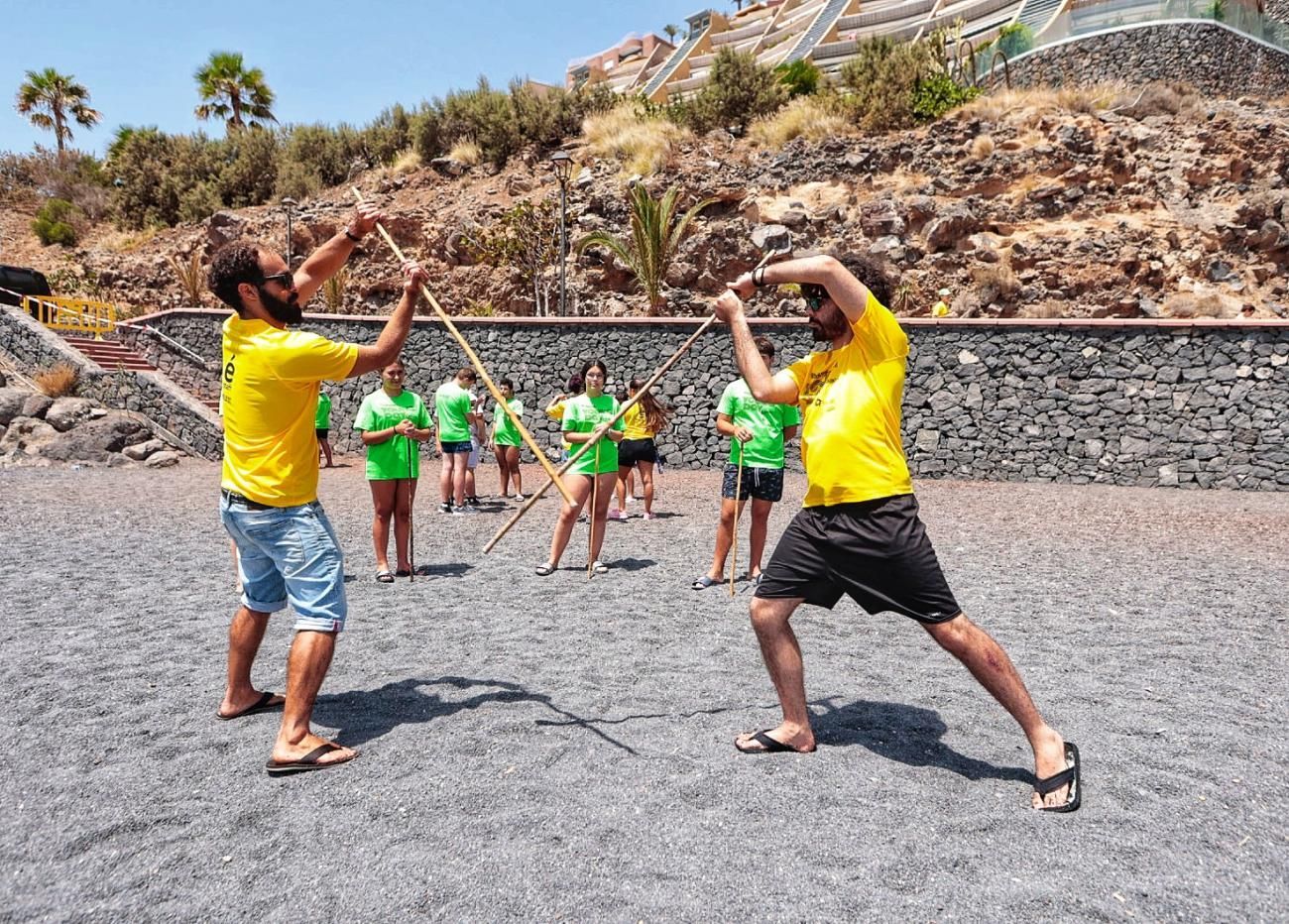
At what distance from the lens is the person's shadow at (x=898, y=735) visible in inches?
120

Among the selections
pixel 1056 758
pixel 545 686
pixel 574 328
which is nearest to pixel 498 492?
pixel 574 328

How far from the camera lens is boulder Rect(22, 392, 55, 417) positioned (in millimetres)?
15055

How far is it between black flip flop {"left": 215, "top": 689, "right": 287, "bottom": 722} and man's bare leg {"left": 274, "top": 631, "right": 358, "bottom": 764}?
1.60 feet

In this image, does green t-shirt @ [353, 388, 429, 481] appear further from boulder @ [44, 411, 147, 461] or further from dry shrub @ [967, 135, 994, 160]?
dry shrub @ [967, 135, 994, 160]

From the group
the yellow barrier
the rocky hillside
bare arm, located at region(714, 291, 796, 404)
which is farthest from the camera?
the yellow barrier

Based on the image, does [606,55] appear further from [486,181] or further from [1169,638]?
[1169,638]

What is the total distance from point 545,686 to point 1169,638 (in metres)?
3.63

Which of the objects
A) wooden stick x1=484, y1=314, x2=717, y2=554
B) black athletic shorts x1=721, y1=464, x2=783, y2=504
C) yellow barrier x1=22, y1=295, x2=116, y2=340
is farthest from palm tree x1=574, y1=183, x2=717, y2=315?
wooden stick x1=484, y1=314, x2=717, y2=554

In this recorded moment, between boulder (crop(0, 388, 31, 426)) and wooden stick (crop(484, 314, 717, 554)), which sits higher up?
wooden stick (crop(484, 314, 717, 554))

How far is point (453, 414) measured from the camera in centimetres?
979

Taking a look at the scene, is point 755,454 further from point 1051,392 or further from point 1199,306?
point 1199,306

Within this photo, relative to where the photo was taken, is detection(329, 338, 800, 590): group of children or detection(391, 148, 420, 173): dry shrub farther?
detection(391, 148, 420, 173): dry shrub

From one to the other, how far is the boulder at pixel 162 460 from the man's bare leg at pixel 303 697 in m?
13.5

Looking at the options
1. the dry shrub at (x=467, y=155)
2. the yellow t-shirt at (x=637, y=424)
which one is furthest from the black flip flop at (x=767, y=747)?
the dry shrub at (x=467, y=155)
